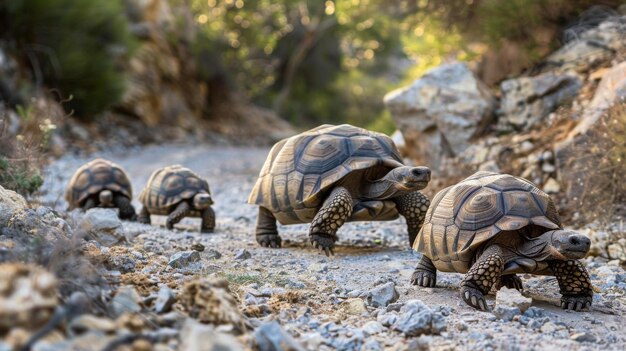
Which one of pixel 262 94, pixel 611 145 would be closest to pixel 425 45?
pixel 611 145

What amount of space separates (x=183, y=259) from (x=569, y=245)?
2205mm

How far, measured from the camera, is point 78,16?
15398 mm

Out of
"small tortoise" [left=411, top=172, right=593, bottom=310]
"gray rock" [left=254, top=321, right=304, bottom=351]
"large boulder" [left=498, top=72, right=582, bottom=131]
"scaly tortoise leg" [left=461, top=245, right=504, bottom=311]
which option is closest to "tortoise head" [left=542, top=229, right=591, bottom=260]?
"small tortoise" [left=411, top=172, right=593, bottom=310]

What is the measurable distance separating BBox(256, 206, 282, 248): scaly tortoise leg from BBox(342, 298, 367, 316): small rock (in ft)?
6.40

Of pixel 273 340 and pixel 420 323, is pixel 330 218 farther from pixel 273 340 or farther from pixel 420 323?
pixel 273 340

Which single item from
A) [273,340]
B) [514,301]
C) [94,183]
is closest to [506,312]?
[514,301]

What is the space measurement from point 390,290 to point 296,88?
77.5ft

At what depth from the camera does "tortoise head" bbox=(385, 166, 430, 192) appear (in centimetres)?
494

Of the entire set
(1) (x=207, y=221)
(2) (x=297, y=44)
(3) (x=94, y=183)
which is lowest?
(1) (x=207, y=221)

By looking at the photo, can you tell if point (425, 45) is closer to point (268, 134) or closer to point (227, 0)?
point (268, 134)

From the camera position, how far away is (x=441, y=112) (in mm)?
8609

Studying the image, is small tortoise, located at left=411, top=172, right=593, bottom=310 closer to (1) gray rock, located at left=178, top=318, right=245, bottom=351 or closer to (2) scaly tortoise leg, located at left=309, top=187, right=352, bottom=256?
(2) scaly tortoise leg, located at left=309, top=187, right=352, bottom=256

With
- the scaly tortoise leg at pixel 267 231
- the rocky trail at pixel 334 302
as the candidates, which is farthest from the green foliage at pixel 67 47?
the rocky trail at pixel 334 302

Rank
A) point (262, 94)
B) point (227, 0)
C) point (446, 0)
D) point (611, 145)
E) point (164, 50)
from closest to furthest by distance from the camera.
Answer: point (611, 145), point (446, 0), point (164, 50), point (227, 0), point (262, 94)
